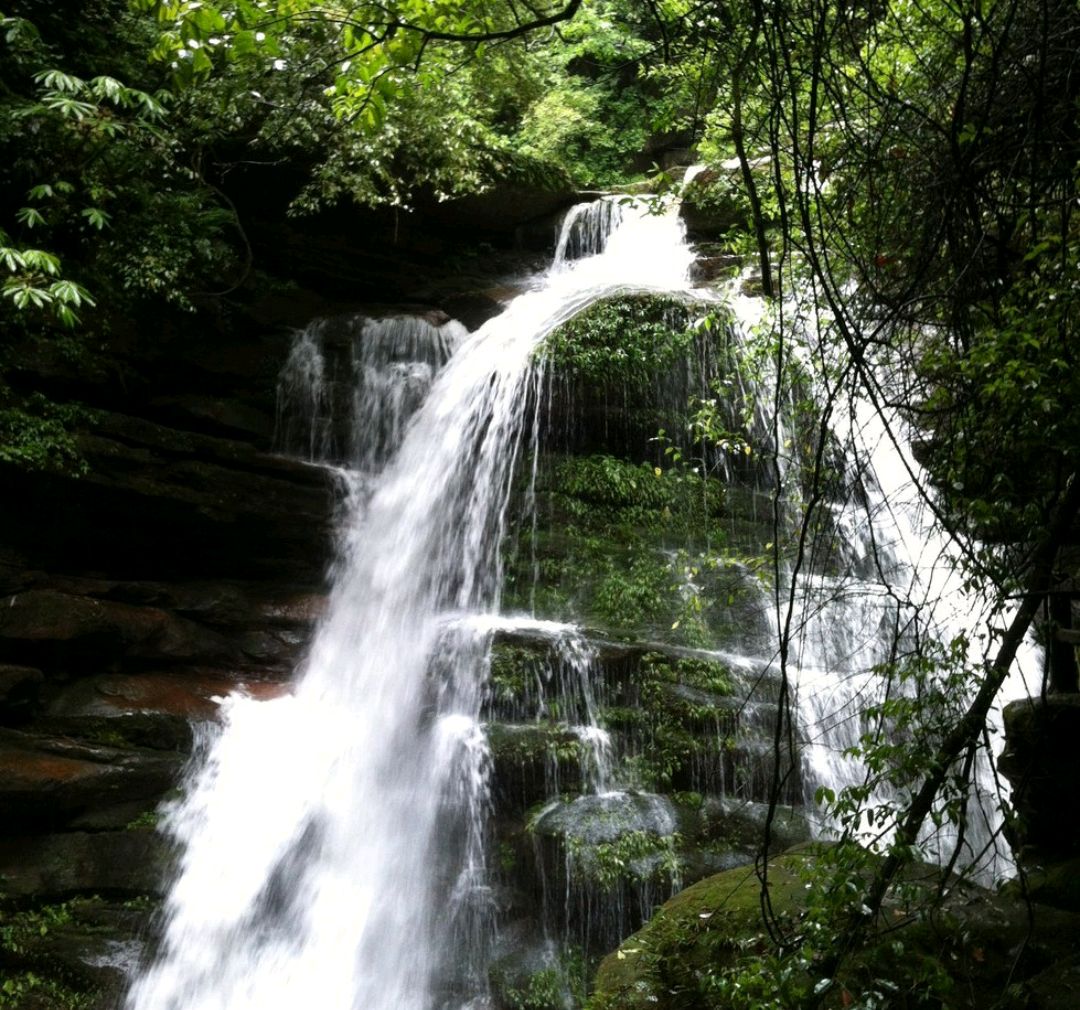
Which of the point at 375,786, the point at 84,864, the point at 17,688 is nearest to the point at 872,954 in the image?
the point at 375,786

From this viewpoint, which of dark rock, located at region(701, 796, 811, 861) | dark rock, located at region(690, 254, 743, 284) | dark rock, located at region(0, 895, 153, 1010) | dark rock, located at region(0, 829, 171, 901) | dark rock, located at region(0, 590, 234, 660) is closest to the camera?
dark rock, located at region(0, 895, 153, 1010)

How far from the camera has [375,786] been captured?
712 cm

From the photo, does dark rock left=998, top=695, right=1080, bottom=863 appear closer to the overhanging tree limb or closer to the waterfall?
the overhanging tree limb

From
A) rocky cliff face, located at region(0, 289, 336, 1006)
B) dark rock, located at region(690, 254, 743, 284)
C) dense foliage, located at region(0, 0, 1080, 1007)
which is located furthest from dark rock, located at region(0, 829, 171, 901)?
dark rock, located at region(690, 254, 743, 284)

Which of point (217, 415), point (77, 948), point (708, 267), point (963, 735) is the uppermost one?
point (708, 267)

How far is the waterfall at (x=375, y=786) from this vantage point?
6086mm

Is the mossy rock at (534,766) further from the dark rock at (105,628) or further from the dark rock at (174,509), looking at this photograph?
the dark rock at (174,509)

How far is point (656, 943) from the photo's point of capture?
4.07 metres

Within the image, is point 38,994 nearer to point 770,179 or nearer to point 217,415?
point 217,415

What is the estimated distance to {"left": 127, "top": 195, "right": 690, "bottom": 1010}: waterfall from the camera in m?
6.09

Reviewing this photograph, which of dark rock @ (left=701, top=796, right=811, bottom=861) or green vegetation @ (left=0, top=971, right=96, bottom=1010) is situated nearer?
green vegetation @ (left=0, top=971, right=96, bottom=1010)

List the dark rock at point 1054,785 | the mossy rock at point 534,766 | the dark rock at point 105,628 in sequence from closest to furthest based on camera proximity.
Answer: the dark rock at point 1054,785 < the mossy rock at point 534,766 < the dark rock at point 105,628

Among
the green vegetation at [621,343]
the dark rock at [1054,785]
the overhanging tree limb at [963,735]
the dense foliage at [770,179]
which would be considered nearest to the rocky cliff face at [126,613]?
the dense foliage at [770,179]

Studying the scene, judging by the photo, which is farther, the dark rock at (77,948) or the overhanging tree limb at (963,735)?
the dark rock at (77,948)
